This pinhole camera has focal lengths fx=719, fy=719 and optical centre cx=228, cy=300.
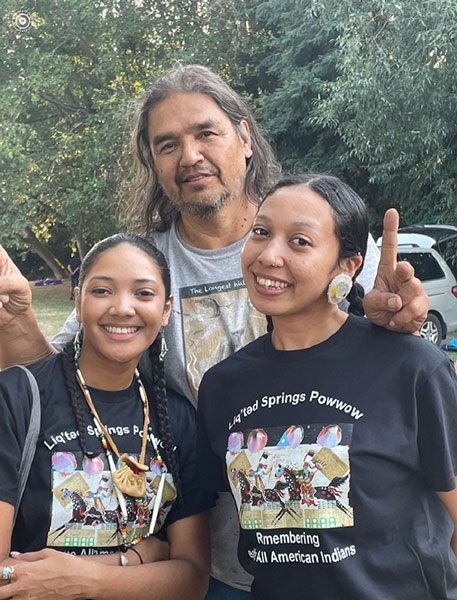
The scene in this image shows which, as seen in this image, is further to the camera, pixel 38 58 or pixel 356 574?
pixel 38 58

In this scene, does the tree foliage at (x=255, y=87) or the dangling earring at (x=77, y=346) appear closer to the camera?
the dangling earring at (x=77, y=346)

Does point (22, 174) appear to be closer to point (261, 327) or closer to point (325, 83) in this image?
point (325, 83)

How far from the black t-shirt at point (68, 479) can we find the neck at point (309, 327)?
55cm

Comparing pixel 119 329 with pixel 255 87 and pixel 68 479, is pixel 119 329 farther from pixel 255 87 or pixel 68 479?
pixel 255 87

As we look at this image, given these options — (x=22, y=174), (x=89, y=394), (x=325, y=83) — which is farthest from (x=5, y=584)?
(x=22, y=174)

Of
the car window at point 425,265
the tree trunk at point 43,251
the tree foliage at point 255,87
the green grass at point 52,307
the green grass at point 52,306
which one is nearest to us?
the car window at point 425,265

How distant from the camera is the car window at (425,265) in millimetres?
10586

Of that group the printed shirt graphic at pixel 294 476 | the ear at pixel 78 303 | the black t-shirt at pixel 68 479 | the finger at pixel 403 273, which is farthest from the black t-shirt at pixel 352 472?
the ear at pixel 78 303

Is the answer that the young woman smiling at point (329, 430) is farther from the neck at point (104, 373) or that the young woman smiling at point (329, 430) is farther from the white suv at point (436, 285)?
the white suv at point (436, 285)

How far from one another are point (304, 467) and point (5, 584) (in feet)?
2.75

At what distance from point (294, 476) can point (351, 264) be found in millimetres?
587

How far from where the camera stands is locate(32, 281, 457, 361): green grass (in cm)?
1476

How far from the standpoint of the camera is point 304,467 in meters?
1.76

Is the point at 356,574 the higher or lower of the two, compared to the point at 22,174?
lower
